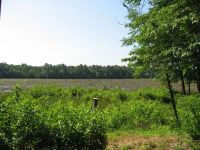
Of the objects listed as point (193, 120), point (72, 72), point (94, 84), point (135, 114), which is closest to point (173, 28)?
point (193, 120)

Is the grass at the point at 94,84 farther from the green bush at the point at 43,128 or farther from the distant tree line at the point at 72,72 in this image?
the green bush at the point at 43,128

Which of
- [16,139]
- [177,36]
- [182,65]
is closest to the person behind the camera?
[16,139]

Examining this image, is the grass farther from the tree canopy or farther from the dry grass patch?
the dry grass patch

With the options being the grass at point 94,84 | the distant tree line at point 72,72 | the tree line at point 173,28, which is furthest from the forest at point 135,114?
the distant tree line at point 72,72

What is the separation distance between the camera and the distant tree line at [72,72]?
11912 cm

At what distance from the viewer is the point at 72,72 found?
122812 millimetres

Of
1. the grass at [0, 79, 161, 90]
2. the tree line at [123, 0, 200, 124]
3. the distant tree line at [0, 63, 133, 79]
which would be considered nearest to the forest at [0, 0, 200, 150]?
the tree line at [123, 0, 200, 124]

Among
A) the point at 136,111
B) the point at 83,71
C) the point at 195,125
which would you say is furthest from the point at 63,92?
the point at 83,71

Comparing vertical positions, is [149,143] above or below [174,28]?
below

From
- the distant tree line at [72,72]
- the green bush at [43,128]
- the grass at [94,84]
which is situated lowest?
the grass at [94,84]

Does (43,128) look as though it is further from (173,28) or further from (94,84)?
(94,84)

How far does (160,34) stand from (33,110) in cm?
555

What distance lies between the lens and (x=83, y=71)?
126562 mm

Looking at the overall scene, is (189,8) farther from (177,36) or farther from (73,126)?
(73,126)
